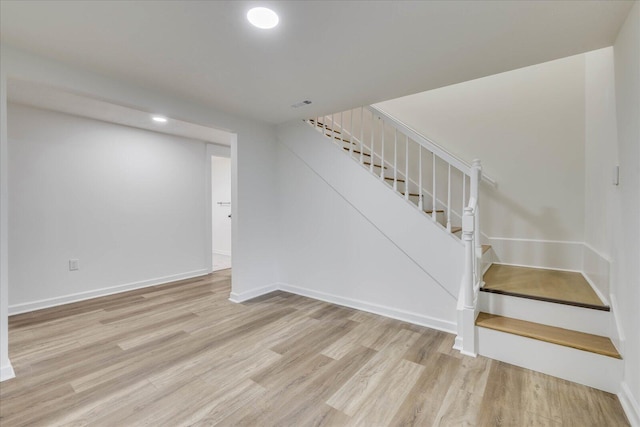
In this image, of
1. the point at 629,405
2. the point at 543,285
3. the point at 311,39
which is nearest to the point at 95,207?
the point at 311,39

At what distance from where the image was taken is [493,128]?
9.81ft

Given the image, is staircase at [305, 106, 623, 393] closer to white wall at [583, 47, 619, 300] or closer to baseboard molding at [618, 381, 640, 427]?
baseboard molding at [618, 381, 640, 427]

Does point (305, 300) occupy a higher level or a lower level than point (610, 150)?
lower

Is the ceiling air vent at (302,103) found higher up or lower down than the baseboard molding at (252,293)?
higher up

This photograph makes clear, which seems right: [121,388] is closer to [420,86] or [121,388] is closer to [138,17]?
[138,17]

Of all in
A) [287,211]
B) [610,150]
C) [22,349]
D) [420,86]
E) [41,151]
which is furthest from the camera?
[287,211]

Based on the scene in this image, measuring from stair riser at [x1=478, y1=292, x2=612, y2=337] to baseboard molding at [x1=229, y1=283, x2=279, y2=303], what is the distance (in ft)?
7.75

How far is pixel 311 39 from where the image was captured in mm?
1656

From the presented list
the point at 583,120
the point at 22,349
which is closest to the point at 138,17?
the point at 22,349

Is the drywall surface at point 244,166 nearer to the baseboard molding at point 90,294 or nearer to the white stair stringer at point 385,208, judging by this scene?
the white stair stringer at point 385,208

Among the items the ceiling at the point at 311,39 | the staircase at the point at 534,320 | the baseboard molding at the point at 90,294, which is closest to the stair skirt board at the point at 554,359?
the staircase at the point at 534,320

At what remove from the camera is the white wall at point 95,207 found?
2879 mm

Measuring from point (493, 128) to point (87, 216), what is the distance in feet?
15.6

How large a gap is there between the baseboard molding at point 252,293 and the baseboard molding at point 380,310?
130mm
